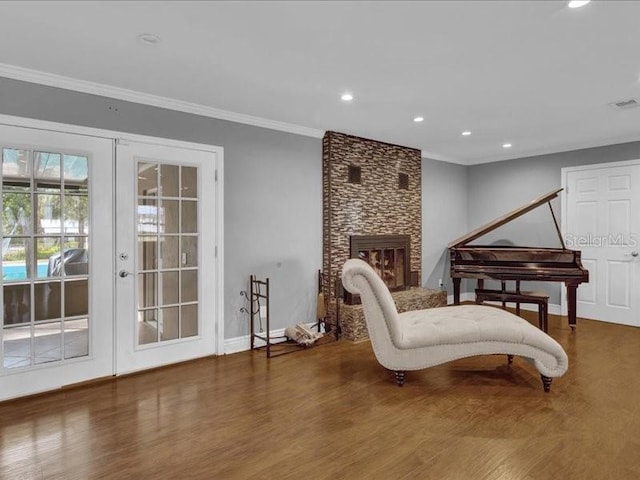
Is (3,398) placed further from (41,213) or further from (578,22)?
(578,22)

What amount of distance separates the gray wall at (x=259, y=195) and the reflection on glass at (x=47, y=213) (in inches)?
25.4

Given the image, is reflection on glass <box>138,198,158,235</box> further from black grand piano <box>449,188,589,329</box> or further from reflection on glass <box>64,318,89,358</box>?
black grand piano <box>449,188,589,329</box>

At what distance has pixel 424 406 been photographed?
2.89 m

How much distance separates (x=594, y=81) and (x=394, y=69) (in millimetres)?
1687

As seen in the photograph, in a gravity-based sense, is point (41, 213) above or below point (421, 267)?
above

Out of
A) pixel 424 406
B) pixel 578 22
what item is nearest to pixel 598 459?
pixel 424 406

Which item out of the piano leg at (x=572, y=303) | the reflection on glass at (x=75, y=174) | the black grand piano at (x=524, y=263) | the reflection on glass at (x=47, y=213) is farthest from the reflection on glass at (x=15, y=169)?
the piano leg at (x=572, y=303)

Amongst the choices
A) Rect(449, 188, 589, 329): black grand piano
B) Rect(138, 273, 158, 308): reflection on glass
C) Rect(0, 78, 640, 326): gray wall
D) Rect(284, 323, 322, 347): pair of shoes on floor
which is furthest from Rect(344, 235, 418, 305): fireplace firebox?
Rect(138, 273, 158, 308): reflection on glass

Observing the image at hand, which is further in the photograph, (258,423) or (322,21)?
(258,423)

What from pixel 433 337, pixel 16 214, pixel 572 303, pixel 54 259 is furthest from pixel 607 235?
pixel 16 214

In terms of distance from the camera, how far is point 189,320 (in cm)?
394

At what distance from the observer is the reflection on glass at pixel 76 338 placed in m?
3.27

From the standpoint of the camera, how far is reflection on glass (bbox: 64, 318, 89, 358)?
129 inches

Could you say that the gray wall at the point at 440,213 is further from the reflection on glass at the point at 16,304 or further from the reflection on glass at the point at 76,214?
the reflection on glass at the point at 16,304
